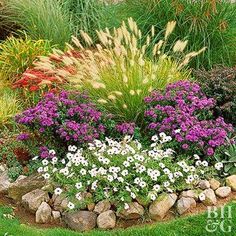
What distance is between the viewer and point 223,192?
255 inches

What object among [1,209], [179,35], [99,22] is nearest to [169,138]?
[1,209]

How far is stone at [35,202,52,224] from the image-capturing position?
643 centimetres

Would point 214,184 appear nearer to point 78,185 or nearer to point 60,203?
point 78,185

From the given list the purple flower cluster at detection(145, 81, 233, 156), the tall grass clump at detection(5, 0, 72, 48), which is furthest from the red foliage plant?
the tall grass clump at detection(5, 0, 72, 48)

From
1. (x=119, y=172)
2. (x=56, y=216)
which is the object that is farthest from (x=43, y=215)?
(x=119, y=172)

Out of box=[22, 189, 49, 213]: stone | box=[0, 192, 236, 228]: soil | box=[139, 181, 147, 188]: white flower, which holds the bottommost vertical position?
box=[0, 192, 236, 228]: soil

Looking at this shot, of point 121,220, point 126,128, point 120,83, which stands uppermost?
point 120,83

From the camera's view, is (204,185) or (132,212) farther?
(204,185)

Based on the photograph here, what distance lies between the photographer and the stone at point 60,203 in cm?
638

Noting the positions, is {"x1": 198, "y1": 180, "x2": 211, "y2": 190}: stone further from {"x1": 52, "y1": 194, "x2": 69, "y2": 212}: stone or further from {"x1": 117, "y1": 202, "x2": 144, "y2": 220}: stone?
{"x1": 52, "y1": 194, "x2": 69, "y2": 212}: stone

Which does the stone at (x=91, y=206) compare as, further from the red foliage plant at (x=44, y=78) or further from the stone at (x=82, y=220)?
the red foliage plant at (x=44, y=78)

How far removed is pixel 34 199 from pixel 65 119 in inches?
36.1

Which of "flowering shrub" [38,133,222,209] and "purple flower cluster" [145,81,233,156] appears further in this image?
"purple flower cluster" [145,81,233,156]

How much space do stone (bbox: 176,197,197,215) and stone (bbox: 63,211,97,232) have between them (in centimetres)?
78
